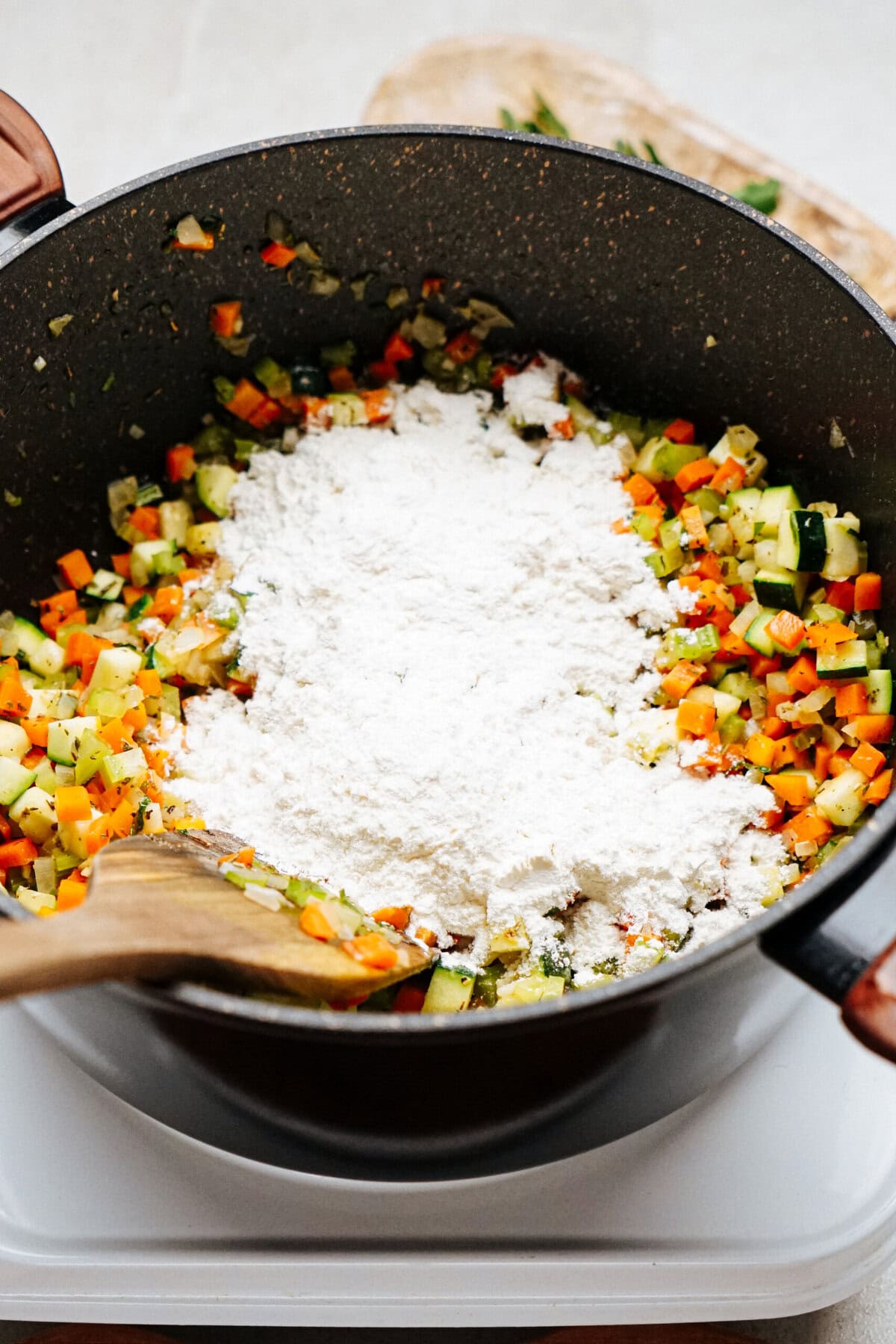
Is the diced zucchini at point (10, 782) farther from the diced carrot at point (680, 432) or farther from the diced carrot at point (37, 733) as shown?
the diced carrot at point (680, 432)

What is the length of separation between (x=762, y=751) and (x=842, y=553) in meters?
0.21

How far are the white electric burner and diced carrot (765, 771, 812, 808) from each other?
26 centimetres

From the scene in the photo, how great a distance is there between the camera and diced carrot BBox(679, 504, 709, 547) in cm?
115

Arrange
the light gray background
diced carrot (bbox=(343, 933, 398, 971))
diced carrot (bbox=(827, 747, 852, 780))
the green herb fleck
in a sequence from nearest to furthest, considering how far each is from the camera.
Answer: diced carrot (bbox=(343, 933, 398, 971)), diced carrot (bbox=(827, 747, 852, 780)), the green herb fleck, the light gray background

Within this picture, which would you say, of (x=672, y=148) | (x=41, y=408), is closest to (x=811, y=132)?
(x=672, y=148)

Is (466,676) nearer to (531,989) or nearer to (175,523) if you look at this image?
(531,989)

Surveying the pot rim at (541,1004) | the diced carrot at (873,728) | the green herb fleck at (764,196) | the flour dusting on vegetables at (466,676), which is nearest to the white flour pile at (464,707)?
the flour dusting on vegetables at (466,676)

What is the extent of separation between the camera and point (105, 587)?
123 cm

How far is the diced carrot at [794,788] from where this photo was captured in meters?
1.04

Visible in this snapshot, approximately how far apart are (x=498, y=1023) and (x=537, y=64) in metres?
1.41

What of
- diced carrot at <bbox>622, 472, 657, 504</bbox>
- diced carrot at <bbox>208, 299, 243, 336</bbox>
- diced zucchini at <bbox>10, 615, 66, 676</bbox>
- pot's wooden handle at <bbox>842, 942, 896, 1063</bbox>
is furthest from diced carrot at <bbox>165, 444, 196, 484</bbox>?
pot's wooden handle at <bbox>842, 942, 896, 1063</bbox>

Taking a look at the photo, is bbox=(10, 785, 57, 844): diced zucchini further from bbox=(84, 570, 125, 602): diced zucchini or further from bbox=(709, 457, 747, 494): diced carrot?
bbox=(709, 457, 747, 494): diced carrot

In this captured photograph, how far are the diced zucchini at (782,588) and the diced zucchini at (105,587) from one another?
0.65 metres

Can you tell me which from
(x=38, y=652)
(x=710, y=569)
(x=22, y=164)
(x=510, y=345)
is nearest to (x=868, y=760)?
(x=710, y=569)
